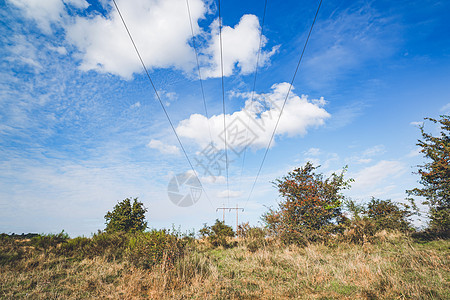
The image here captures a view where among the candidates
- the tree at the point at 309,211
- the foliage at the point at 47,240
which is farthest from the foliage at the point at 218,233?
the foliage at the point at 47,240

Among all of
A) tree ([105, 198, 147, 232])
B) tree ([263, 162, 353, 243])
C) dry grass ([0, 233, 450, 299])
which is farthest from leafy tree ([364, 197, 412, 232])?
tree ([105, 198, 147, 232])

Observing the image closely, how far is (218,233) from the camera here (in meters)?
17.1

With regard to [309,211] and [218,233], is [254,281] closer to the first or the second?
[309,211]

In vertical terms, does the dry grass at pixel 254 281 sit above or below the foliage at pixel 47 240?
below

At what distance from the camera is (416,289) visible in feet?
14.1

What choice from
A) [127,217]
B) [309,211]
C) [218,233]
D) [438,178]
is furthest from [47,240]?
[438,178]

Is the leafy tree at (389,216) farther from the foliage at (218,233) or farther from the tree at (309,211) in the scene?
the foliage at (218,233)

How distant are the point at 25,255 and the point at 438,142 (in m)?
21.4

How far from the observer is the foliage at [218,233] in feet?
52.6

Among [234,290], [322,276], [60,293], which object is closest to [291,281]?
[322,276]

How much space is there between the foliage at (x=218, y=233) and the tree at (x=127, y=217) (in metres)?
5.40

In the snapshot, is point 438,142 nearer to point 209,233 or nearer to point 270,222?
point 270,222

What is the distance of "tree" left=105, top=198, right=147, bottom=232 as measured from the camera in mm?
17000

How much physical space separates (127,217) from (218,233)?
779 cm
